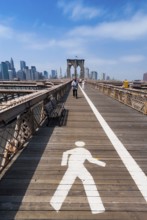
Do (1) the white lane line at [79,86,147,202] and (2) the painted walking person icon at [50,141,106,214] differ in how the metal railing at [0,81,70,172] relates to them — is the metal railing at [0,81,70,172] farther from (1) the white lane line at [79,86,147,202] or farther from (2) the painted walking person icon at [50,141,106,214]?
(1) the white lane line at [79,86,147,202]

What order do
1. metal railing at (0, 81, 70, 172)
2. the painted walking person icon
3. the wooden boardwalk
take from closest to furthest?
the wooden boardwalk → the painted walking person icon → metal railing at (0, 81, 70, 172)

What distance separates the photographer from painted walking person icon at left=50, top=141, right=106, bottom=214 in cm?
329

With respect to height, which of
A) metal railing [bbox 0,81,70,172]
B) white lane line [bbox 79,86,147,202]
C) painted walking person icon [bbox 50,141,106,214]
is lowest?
white lane line [bbox 79,86,147,202]

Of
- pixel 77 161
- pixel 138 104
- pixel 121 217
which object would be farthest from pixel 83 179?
pixel 138 104

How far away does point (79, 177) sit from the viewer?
13.4ft

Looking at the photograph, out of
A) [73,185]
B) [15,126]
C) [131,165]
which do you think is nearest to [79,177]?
[73,185]

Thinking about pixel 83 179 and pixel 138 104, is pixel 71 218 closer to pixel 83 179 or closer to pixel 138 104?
pixel 83 179

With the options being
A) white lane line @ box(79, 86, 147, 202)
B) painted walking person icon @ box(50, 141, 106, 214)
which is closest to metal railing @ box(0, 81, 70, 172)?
painted walking person icon @ box(50, 141, 106, 214)

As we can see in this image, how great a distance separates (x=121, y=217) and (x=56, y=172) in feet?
5.61

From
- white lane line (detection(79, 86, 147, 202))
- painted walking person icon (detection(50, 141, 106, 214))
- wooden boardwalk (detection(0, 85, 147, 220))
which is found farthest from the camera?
white lane line (detection(79, 86, 147, 202))

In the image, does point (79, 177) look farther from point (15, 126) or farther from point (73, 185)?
point (15, 126)

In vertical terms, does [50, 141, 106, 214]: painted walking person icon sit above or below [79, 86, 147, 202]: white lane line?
above

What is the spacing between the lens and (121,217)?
9.88ft

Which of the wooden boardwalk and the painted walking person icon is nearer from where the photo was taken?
the wooden boardwalk
